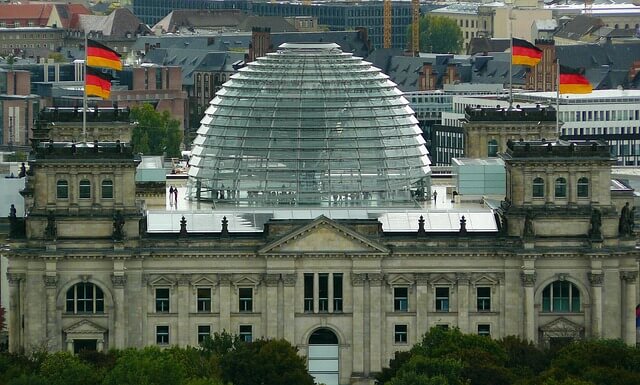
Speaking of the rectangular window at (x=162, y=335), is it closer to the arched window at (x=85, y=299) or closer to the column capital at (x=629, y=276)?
the arched window at (x=85, y=299)

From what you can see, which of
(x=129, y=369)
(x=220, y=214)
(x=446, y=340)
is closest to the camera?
(x=129, y=369)

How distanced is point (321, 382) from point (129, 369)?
77.5 ft

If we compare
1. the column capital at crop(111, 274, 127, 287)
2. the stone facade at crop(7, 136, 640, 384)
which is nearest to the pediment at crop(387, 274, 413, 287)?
the stone facade at crop(7, 136, 640, 384)

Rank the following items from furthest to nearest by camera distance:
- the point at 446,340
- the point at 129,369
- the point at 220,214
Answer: the point at 220,214 < the point at 446,340 < the point at 129,369

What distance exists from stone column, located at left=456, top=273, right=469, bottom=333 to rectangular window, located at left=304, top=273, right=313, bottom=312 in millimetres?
7313

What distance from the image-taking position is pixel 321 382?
19512 cm

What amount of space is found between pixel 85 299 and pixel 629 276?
27.1 m

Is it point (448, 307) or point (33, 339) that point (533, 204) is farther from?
point (33, 339)

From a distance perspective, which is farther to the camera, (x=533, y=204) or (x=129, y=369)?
(x=533, y=204)

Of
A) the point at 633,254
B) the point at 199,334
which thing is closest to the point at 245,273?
the point at 199,334

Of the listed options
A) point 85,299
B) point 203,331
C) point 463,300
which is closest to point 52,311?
point 85,299

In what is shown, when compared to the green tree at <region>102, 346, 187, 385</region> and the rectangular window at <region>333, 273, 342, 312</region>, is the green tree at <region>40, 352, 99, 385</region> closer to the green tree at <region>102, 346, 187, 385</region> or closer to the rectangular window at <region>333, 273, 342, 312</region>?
the green tree at <region>102, 346, 187, 385</region>

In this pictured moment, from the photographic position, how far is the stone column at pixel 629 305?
643 feet

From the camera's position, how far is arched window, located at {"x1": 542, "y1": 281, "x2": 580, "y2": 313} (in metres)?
196
